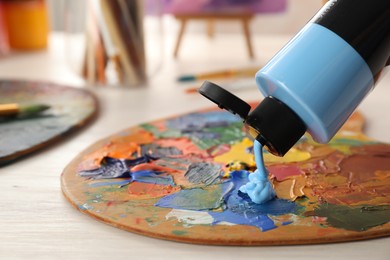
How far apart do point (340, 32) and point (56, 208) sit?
230 millimetres

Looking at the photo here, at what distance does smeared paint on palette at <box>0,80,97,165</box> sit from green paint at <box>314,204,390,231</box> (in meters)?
0.28

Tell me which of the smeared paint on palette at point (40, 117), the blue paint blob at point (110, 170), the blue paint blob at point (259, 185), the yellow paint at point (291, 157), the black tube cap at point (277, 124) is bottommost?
the smeared paint on palette at point (40, 117)

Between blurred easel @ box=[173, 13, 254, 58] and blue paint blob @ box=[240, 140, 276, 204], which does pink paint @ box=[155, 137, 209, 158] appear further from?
blurred easel @ box=[173, 13, 254, 58]

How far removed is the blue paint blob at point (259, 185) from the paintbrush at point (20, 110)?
0.29 m

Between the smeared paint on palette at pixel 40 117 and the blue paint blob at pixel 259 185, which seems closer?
A: the blue paint blob at pixel 259 185

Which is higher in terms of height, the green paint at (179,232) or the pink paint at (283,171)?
the green paint at (179,232)

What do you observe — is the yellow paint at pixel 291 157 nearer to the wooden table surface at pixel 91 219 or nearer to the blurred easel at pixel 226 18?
the wooden table surface at pixel 91 219

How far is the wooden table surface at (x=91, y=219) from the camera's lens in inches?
14.2

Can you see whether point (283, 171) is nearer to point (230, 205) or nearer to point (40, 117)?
point (230, 205)

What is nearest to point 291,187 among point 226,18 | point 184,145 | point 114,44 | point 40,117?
point 184,145

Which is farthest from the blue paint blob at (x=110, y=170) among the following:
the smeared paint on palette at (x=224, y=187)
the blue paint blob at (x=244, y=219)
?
the blue paint blob at (x=244, y=219)

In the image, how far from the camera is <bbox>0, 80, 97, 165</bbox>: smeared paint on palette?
1.77 ft

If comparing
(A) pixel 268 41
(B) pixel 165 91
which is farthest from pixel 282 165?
(A) pixel 268 41

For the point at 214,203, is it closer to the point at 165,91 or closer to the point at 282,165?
the point at 282,165
